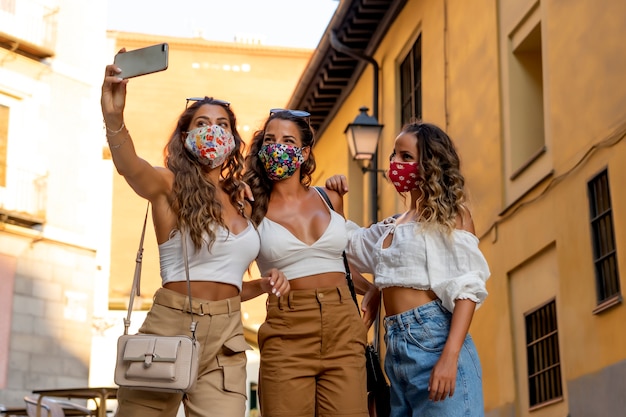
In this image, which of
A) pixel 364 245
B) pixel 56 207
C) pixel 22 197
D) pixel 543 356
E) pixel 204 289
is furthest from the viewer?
pixel 56 207

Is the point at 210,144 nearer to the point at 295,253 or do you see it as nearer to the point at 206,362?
the point at 295,253

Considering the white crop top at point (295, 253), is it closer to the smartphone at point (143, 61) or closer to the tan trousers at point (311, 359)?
the tan trousers at point (311, 359)


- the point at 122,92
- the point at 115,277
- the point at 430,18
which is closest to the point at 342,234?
the point at 122,92

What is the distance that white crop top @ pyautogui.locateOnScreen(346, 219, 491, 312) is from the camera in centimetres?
512

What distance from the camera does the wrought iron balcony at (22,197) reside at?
72.9 ft

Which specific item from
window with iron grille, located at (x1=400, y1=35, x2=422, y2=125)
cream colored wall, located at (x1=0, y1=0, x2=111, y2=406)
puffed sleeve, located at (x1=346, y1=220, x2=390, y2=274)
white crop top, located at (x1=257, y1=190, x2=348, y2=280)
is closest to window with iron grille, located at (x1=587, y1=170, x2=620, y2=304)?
puffed sleeve, located at (x1=346, y1=220, x2=390, y2=274)

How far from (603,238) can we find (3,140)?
48.4 ft

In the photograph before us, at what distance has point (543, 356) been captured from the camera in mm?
12477

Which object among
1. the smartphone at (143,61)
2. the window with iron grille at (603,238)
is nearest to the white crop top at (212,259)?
the smartphone at (143,61)

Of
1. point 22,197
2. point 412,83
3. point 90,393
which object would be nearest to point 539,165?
point 90,393

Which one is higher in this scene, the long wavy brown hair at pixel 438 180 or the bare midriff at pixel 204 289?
the long wavy brown hair at pixel 438 180

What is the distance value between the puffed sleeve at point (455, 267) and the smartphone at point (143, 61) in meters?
1.40

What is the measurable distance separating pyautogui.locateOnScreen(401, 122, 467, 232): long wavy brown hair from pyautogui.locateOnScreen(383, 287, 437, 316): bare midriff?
0.31 meters

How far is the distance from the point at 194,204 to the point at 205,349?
2.17 ft
